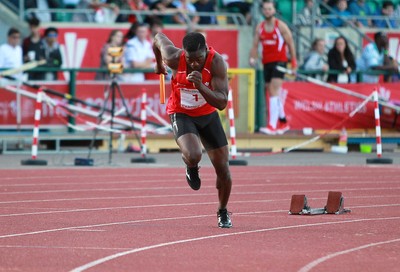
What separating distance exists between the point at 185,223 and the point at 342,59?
12913 mm

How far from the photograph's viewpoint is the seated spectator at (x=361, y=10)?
26750 millimetres

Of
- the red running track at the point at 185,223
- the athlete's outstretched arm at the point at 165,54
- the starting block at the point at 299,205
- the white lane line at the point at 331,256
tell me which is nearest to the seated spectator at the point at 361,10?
the red running track at the point at 185,223

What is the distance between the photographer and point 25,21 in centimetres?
2373

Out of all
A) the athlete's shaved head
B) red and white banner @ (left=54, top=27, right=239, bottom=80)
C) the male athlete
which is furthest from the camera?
red and white banner @ (left=54, top=27, right=239, bottom=80)

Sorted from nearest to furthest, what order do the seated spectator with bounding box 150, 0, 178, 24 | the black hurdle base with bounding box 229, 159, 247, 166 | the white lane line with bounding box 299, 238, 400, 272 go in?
1. the white lane line with bounding box 299, 238, 400, 272
2. the black hurdle base with bounding box 229, 159, 247, 166
3. the seated spectator with bounding box 150, 0, 178, 24

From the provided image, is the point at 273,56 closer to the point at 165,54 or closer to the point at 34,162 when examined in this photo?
the point at 34,162

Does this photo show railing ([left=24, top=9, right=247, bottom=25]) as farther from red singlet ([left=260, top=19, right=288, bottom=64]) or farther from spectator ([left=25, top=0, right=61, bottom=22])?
red singlet ([left=260, top=19, right=288, bottom=64])

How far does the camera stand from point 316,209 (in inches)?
488

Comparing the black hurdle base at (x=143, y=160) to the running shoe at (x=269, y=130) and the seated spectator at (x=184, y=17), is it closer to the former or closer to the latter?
the running shoe at (x=269, y=130)

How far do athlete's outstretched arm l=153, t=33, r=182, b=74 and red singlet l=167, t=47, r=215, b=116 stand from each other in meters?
0.09

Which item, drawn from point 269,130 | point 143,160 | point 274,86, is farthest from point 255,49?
point 143,160

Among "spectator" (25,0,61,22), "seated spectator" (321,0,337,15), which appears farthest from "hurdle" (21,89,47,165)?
"seated spectator" (321,0,337,15)

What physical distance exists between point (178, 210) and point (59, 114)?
30.2ft

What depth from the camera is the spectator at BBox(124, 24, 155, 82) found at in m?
22.4
